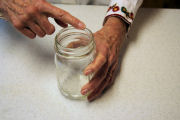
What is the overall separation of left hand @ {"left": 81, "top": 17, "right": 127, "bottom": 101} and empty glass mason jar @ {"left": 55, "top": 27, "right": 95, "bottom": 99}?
3cm

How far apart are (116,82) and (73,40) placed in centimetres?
17

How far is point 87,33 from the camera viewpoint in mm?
433

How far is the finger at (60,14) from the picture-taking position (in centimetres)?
40

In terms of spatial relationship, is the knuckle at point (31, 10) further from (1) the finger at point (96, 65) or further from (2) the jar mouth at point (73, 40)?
(1) the finger at point (96, 65)

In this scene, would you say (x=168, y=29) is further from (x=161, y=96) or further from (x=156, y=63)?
(x=161, y=96)

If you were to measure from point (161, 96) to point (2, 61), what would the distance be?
481mm

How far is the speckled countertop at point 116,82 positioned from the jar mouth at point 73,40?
0.38ft

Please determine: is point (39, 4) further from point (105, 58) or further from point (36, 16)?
point (105, 58)

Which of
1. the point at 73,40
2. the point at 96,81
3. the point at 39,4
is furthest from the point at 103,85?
the point at 39,4

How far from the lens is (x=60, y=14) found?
398 mm

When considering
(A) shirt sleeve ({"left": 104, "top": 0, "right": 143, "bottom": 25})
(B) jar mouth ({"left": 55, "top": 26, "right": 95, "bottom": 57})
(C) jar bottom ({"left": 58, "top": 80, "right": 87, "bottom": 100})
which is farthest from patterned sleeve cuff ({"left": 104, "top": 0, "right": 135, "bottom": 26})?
(C) jar bottom ({"left": 58, "top": 80, "right": 87, "bottom": 100})

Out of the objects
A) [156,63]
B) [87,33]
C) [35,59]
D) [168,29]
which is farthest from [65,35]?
[168,29]

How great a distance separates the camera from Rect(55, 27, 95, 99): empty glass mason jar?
16.4 inches

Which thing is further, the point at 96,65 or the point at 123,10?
the point at 123,10
